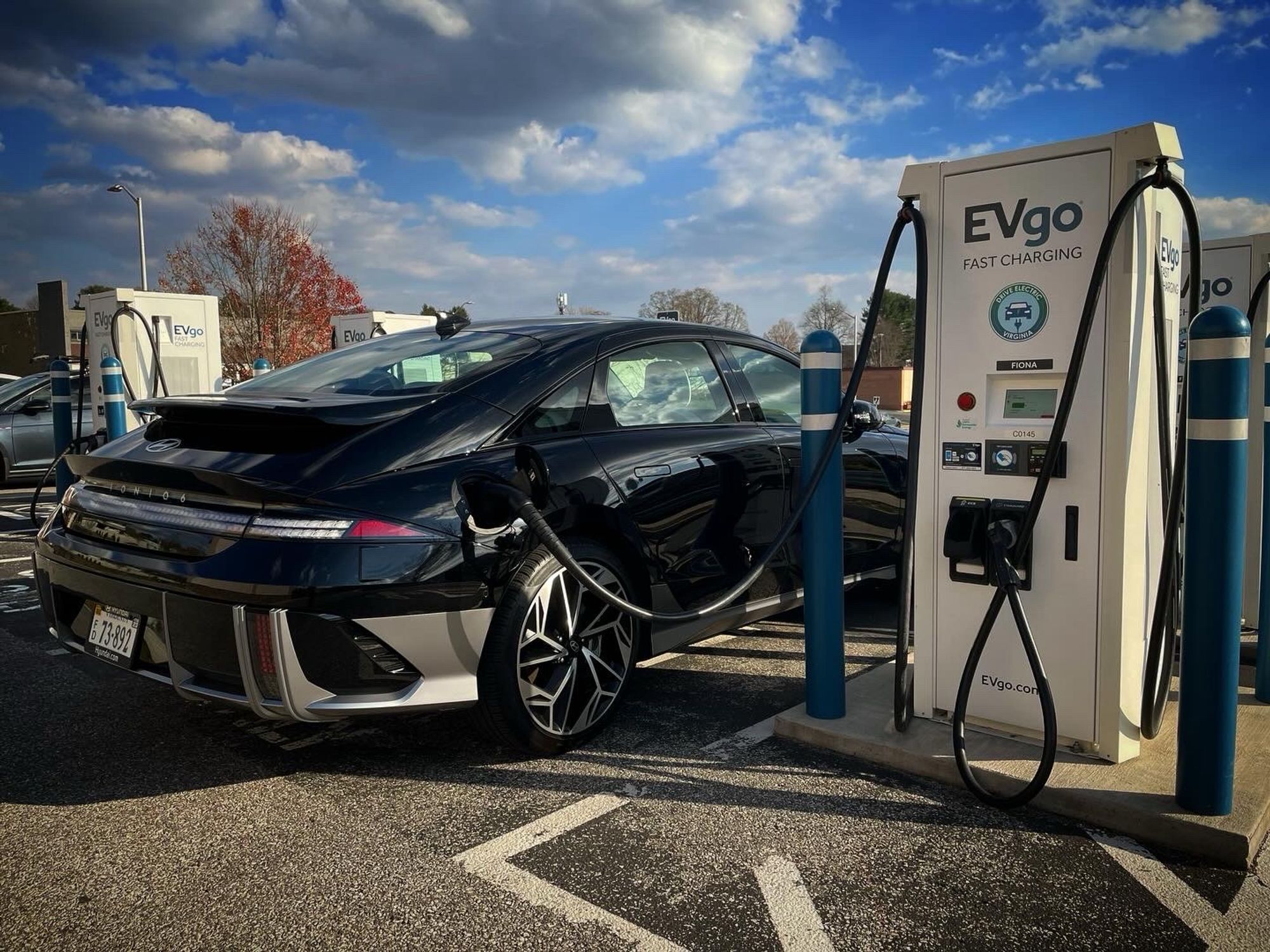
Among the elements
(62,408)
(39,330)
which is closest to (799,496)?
(62,408)

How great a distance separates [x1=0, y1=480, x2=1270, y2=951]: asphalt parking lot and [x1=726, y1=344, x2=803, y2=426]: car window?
1.48 metres

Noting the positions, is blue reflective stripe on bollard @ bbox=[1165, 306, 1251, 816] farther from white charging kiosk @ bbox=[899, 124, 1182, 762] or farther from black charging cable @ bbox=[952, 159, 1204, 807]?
white charging kiosk @ bbox=[899, 124, 1182, 762]

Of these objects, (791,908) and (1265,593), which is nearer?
(791,908)

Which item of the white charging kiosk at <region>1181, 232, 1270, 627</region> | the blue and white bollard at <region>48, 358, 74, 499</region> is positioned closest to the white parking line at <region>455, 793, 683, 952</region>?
the white charging kiosk at <region>1181, 232, 1270, 627</region>

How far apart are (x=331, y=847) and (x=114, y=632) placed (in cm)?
111

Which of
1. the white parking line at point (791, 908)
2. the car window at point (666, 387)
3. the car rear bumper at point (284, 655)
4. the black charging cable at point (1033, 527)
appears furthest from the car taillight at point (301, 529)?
the black charging cable at point (1033, 527)

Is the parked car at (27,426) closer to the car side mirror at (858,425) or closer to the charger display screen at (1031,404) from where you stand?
the car side mirror at (858,425)

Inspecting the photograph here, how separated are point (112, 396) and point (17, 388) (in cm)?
598

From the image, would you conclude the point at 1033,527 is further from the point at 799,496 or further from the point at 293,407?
the point at 293,407

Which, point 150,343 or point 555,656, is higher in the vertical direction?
point 150,343

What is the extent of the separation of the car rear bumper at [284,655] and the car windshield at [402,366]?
2.83 ft

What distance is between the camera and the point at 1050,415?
3.07 metres

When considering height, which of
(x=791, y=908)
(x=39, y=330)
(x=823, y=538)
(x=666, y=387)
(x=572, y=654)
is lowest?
(x=791, y=908)

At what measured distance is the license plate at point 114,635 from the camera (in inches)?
120
